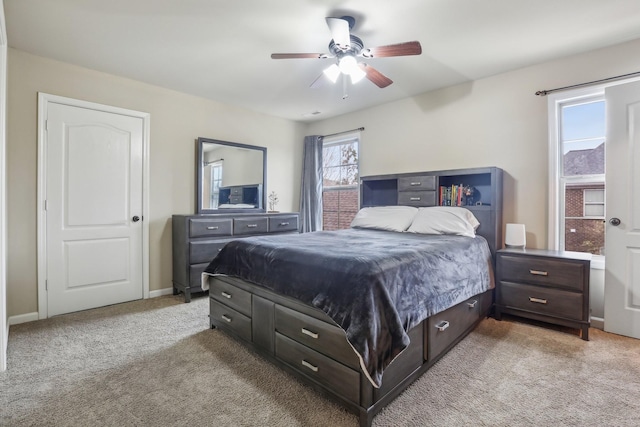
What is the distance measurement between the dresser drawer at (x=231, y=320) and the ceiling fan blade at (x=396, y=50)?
2.20 meters

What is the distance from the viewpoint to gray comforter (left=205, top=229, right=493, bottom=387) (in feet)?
4.94

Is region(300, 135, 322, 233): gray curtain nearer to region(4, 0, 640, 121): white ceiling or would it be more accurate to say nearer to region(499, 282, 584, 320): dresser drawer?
region(4, 0, 640, 121): white ceiling

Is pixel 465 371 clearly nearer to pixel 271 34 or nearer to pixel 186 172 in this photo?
pixel 271 34

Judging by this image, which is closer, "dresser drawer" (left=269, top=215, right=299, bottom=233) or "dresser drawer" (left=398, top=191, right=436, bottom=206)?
"dresser drawer" (left=398, top=191, right=436, bottom=206)

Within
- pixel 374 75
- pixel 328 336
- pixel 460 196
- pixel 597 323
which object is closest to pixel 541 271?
pixel 597 323

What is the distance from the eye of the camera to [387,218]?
3518 millimetres

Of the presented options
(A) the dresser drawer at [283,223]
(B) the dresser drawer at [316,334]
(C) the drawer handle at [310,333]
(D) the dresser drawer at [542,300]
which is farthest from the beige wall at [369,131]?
(C) the drawer handle at [310,333]

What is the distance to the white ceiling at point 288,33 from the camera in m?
2.19

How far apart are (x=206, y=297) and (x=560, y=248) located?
3857 millimetres

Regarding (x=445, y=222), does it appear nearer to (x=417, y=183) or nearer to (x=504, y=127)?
(x=417, y=183)

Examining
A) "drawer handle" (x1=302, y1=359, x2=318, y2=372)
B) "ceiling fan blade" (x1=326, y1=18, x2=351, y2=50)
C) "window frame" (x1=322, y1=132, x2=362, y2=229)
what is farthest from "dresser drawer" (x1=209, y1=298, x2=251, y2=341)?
"window frame" (x1=322, y1=132, x2=362, y2=229)

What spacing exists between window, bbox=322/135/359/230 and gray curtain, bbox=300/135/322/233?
0.15m

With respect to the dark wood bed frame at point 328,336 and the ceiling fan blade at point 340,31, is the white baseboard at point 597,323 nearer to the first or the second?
the dark wood bed frame at point 328,336

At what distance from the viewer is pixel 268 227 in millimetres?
4234
